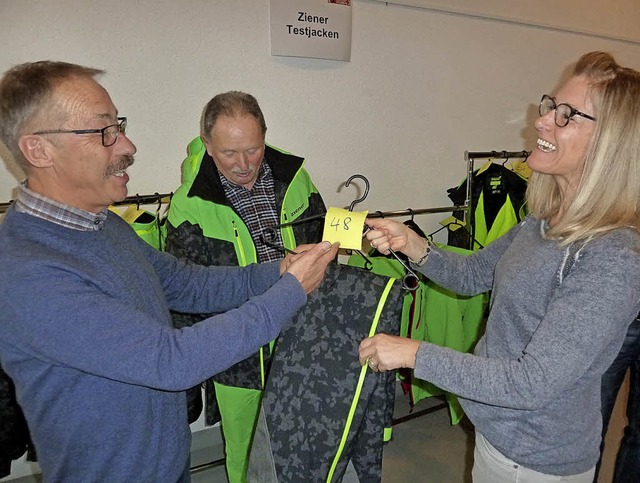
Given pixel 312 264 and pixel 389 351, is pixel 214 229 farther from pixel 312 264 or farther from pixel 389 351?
pixel 389 351

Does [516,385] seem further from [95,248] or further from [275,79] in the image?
[275,79]

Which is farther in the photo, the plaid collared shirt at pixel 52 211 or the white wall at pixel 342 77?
the white wall at pixel 342 77

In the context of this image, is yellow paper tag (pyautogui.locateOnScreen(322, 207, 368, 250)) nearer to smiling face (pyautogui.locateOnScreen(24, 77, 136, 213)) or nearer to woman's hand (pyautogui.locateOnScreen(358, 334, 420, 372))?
woman's hand (pyautogui.locateOnScreen(358, 334, 420, 372))

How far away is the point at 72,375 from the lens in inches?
38.2

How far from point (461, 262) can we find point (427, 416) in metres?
1.69

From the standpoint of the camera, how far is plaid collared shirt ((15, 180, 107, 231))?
98 centimetres

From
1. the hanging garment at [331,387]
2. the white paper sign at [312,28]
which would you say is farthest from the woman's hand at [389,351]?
the white paper sign at [312,28]

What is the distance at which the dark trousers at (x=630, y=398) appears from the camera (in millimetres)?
1751

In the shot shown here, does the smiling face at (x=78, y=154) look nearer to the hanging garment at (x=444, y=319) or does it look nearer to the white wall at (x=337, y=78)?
the white wall at (x=337, y=78)

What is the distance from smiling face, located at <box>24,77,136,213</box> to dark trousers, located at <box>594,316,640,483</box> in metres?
1.79

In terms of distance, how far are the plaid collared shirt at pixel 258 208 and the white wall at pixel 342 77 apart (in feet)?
1.62

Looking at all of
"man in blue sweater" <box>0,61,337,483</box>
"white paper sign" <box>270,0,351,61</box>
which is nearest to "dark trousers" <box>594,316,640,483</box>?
"man in blue sweater" <box>0,61,337,483</box>

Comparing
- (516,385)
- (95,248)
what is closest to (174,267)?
(95,248)

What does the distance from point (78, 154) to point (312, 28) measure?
5.22 ft
